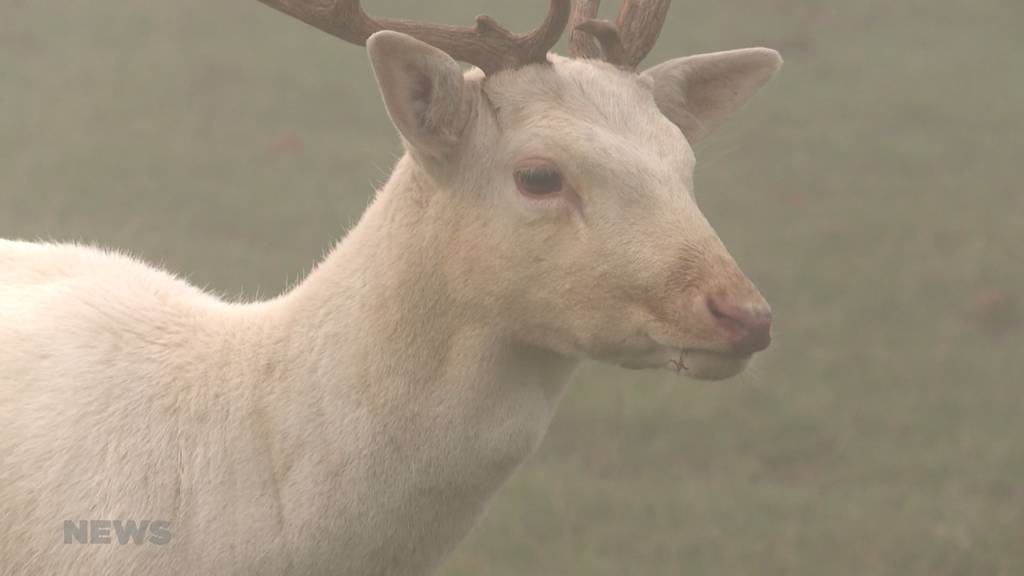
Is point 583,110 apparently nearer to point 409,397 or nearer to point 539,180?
point 539,180

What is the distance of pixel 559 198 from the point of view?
3.65 meters

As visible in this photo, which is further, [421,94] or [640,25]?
[640,25]

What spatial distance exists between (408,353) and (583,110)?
77cm

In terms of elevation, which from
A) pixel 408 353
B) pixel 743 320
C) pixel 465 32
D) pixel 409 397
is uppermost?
pixel 465 32

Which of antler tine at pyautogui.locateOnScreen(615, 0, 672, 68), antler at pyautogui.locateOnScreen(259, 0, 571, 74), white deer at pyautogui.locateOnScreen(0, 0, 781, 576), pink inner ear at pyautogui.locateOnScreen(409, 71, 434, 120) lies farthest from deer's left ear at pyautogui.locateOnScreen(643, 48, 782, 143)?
pink inner ear at pyautogui.locateOnScreen(409, 71, 434, 120)

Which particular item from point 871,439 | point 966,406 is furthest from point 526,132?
point 966,406

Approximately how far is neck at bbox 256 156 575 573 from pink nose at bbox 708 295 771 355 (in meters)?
0.56

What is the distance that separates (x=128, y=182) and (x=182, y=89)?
208 centimetres

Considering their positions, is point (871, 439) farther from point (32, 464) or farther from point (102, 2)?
point (102, 2)

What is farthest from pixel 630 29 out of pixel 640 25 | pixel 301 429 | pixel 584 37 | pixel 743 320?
pixel 301 429

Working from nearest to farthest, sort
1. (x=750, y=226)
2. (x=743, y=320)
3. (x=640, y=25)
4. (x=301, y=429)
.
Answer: (x=743, y=320) → (x=301, y=429) → (x=640, y=25) → (x=750, y=226)

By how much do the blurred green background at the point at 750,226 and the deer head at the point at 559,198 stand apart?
11.0 ft

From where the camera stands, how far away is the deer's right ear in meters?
3.56

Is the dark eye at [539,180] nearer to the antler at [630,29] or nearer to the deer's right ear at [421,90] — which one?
the deer's right ear at [421,90]
